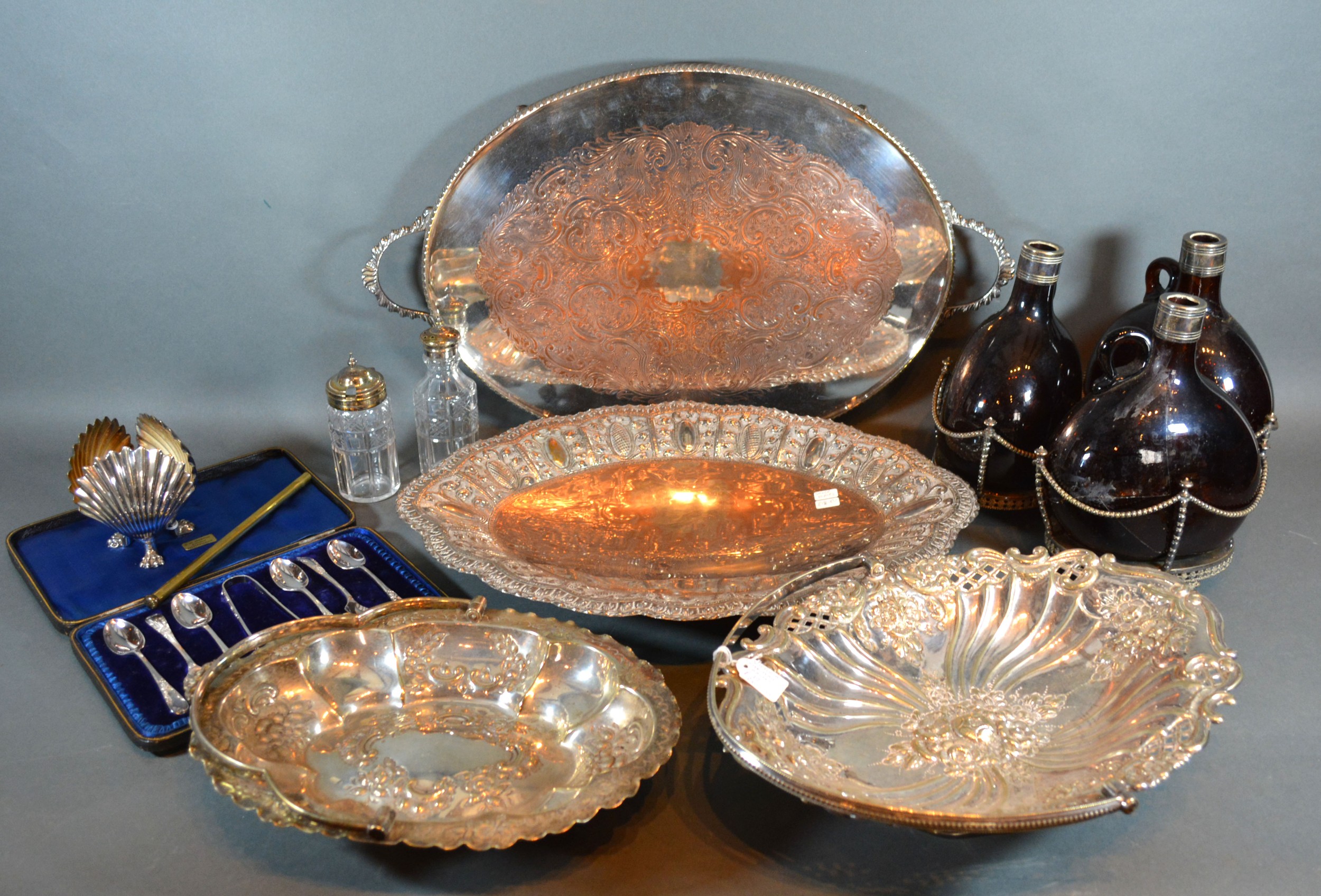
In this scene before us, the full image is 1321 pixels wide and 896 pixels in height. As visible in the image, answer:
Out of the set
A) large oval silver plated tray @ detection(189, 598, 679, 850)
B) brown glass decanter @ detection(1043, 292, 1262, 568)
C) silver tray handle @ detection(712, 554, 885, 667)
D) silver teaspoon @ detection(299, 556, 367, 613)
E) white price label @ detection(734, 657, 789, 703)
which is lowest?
silver teaspoon @ detection(299, 556, 367, 613)

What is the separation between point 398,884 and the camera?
3.76 ft

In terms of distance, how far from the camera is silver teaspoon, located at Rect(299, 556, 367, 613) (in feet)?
5.09

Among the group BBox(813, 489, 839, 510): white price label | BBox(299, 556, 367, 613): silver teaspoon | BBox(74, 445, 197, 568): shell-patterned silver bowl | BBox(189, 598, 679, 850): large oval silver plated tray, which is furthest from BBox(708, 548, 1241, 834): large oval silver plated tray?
BBox(74, 445, 197, 568): shell-patterned silver bowl

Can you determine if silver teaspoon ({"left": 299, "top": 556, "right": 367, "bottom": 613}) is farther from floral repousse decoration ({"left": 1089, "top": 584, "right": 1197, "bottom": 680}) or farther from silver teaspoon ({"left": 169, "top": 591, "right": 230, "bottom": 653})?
floral repousse decoration ({"left": 1089, "top": 584, "right": 1197, "bottom": 680})

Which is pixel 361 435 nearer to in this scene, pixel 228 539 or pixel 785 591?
pixel 228 539

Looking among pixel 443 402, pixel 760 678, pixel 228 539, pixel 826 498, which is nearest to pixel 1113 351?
pixel 826 498

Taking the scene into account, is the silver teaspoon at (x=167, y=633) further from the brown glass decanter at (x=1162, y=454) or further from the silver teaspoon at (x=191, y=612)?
the brown glass decanter at (x=1162, y=454)

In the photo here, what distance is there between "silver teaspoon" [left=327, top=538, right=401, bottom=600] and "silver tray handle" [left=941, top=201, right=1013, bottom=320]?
1.03m

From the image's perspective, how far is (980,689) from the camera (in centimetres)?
130

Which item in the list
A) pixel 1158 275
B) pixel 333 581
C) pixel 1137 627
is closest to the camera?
pixel 1137 627

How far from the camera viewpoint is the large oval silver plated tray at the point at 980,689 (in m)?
1.10

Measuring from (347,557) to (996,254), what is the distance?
1210mm

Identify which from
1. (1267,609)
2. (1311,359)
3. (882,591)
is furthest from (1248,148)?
(882,591)

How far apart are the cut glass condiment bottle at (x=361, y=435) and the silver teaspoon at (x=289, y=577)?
0.26m
